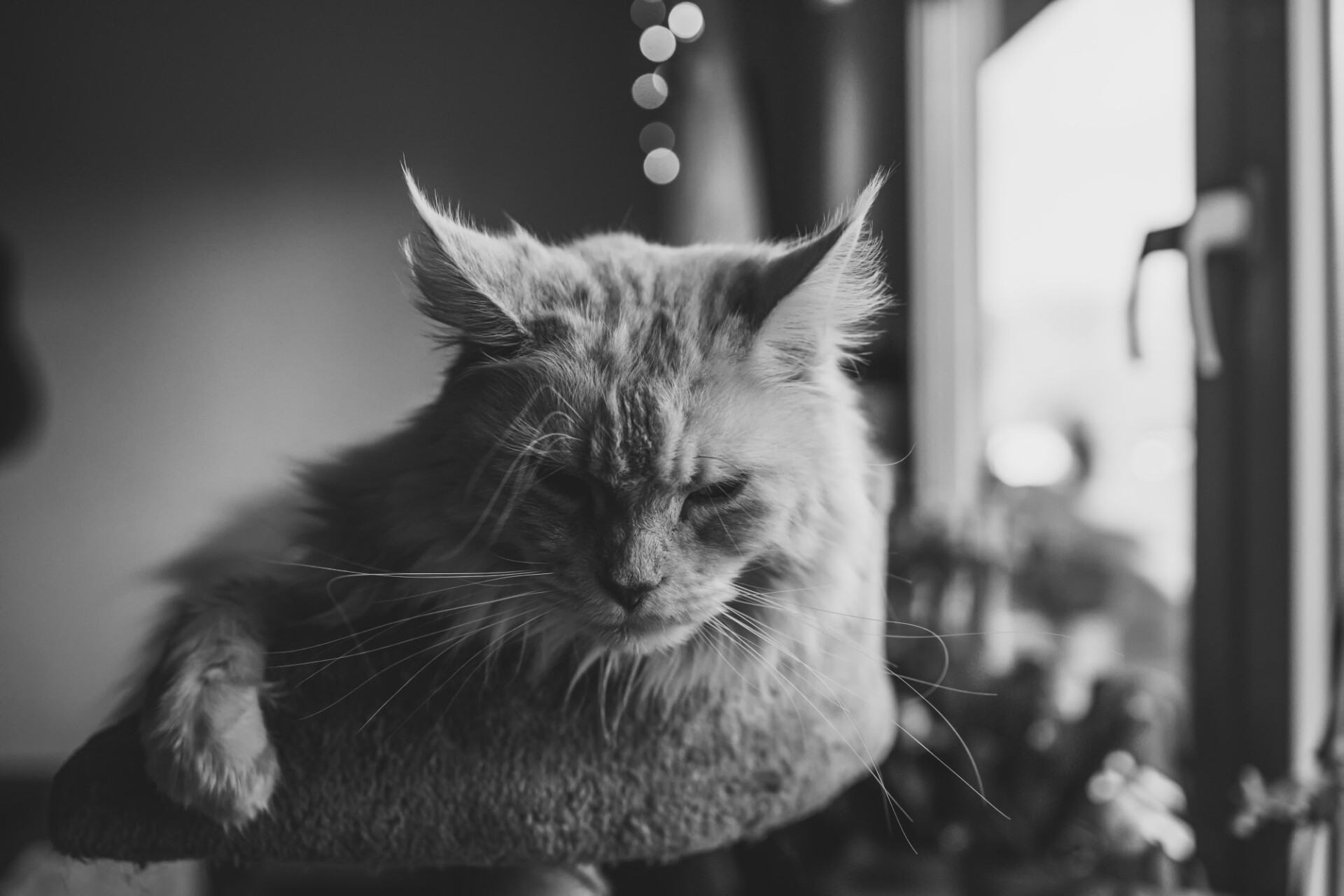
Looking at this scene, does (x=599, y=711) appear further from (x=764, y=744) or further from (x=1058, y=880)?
(x=1058, y=880)

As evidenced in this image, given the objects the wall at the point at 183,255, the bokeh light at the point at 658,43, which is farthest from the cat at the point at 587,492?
the bokeh light at the point at 658,43

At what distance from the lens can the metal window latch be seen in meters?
1.21

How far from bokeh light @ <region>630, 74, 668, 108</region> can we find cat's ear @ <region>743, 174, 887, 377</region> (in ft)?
4.58

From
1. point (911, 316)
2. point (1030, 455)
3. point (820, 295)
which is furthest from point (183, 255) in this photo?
point (1030, 455)

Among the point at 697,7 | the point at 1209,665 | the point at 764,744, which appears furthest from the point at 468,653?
the point at 697,7

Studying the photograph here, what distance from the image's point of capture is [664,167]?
6.57 ft

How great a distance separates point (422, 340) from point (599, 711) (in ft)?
1.42

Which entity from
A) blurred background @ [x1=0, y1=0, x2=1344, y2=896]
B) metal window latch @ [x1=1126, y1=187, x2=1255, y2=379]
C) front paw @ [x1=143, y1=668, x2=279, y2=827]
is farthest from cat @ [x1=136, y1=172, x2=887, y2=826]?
metal window latch @ [x1=1126, y1=187, x2=1255, y2=379]

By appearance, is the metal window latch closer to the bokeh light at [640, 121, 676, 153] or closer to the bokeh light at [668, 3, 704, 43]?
the bokeh light at [640, 121, 676, 153]

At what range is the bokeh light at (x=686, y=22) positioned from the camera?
2.22m

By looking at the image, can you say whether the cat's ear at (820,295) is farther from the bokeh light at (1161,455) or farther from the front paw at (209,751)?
the bokeh light at (1161,455)

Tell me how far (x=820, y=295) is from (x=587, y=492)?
287mm

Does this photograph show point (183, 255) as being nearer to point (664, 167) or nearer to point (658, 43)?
point (664, 167)

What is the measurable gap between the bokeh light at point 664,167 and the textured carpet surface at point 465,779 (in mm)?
1471
